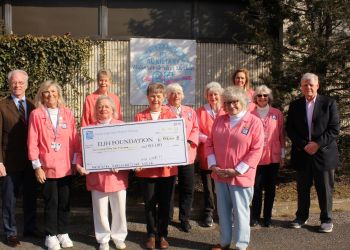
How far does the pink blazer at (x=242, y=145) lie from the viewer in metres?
5.22

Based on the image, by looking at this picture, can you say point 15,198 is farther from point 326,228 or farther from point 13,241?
point 326,228

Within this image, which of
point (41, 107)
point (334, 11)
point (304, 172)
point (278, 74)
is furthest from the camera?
point (278, 74)

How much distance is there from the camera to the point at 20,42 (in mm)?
9086

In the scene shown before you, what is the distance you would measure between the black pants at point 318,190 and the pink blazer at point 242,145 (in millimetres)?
1387

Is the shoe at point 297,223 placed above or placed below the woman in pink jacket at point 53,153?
below

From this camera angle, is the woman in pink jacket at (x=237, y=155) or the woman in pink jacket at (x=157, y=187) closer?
the woman in pink jacket at (x=237, y=155)

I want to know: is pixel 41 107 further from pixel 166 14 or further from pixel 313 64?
pixel 166 14

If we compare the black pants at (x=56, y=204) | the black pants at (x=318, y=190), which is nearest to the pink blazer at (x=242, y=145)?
the black pants at (x=318, y=190)

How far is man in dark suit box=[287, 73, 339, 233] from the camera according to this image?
6.13 meters

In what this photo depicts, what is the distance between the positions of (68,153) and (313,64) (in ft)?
14.0

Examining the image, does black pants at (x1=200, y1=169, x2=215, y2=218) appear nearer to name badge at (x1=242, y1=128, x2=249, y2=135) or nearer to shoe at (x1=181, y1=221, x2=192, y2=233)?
shoe at (x1=181, y1=221, x2=192, y2=233)

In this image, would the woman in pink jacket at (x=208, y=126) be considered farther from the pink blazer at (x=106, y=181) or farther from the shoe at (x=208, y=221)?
the pink blazer at (x=106, y=181)

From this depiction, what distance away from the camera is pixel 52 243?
5.59 meters

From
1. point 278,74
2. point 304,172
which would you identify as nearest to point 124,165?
point 304,172
